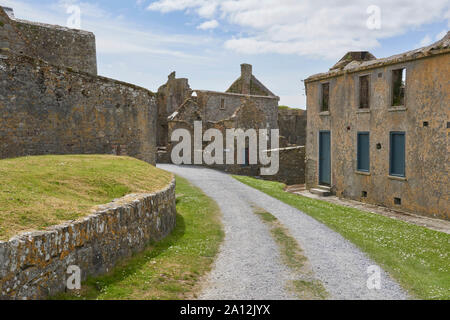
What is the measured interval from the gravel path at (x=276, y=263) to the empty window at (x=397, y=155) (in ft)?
20.7

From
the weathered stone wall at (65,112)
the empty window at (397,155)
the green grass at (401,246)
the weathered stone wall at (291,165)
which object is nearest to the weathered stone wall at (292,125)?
the weathered stone wall at (291,165)

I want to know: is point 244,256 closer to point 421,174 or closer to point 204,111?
point 421,174

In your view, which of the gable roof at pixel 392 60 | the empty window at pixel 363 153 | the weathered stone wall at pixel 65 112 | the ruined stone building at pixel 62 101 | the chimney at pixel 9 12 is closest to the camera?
the weathered stone wall at pixel 65 112

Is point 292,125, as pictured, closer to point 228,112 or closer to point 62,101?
point 228,112

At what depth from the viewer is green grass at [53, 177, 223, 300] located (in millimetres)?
6793

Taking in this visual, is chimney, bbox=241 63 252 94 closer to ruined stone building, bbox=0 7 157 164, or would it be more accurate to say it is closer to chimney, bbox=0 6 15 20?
ruined stone building, bbox=0 7 157 164

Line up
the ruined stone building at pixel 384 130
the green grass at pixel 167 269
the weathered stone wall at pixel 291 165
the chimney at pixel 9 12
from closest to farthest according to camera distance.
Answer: the green grass at pixel 167 269
the ruined stone building at pixel 384 130
the chimney at pixel 9 12
the weathered stone wall at pixel 291 165

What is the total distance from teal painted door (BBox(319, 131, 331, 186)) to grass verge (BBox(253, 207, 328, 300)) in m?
10.7

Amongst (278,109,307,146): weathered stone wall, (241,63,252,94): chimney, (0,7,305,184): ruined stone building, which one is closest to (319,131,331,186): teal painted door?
(0,7,305,184): ruined stone building

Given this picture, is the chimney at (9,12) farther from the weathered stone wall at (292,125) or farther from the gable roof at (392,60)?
the weathered stone wall at (292,125)

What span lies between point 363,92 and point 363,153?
319 centimetres

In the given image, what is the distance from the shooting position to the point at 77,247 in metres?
6.69

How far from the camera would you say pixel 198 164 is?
31812mm

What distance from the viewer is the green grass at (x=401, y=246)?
800 centimetres
